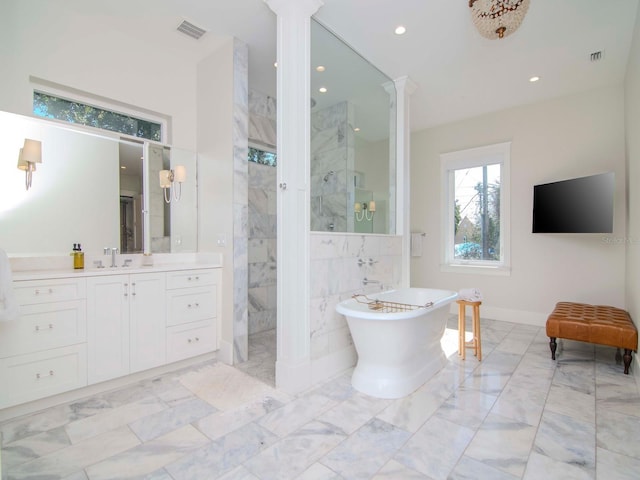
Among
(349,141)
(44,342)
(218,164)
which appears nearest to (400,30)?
(349,141)

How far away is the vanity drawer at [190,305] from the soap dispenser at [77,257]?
69 cm

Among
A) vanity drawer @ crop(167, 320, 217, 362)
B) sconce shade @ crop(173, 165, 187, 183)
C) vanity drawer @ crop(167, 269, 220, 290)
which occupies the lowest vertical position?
vanity drawer @ crop(167, 320, 217, 362)

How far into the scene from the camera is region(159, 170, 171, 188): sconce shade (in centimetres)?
306

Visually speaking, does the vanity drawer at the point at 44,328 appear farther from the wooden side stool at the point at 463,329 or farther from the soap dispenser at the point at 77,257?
the wooden side stool at the point at 463,329

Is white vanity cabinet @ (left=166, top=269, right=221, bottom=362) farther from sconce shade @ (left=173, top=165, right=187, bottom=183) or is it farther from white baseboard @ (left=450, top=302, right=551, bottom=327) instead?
white baseboard @ (left=450, top=302, right=551, bottom=327)

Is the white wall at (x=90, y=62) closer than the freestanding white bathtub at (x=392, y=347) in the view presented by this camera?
No

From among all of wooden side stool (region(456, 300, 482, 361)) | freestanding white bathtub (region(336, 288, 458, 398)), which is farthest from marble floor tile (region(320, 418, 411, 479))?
wooden side stool (region(456, 300, 482, 361))

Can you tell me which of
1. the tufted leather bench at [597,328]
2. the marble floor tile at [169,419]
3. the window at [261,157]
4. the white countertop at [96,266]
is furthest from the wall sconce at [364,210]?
the marble floor tile at [169,419]

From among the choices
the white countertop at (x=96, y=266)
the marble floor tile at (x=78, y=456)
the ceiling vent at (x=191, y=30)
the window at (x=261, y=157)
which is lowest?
the marble floor tile at (x=78, y=456)

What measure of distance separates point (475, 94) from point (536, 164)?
1.22 metres

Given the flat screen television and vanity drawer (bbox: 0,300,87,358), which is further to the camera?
the flat screen television

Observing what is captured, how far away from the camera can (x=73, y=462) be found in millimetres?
1597

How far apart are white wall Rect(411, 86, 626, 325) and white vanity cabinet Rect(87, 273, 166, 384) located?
12.8ft

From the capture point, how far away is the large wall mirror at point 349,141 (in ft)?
8.98
